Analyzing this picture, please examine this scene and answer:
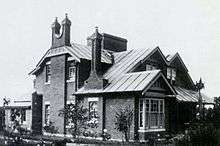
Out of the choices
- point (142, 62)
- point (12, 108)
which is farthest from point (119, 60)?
point (12, 108)

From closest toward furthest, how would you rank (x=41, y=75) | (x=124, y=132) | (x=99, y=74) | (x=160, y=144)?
(x=160, y=144) → (x=124, y=132) → (x=99, y=74) → (x=41, y=75)

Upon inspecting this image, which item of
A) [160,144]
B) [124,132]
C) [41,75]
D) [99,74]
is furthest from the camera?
[41,75]

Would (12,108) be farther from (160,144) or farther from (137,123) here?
(160,144)

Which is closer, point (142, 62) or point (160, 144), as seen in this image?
point (160, 144)

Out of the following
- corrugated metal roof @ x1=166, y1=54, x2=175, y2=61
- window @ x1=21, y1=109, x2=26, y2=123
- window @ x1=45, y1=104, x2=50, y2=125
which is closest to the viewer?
window @ x1=45, y1=104, x2=50, y2=125

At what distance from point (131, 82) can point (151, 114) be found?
2.47 meters

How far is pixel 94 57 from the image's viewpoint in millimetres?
28594

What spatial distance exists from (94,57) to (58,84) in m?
4.63

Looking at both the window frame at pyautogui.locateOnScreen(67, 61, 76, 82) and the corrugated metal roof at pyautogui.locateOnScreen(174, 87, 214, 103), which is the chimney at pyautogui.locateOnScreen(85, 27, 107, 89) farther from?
the corrugated metal roof at pyautogui.locateOnScreen(174, 87, 214, 103)

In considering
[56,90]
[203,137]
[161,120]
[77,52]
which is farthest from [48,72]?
[203,137]

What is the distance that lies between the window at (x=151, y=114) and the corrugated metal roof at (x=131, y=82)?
109 centimetres

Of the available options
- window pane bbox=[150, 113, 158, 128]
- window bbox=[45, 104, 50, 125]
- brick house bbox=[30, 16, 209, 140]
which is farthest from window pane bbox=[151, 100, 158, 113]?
window bbox=[45, 104, 50, 125]

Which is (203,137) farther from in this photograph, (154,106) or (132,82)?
(154,106)

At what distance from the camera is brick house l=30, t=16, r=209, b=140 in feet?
82.5
